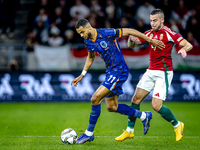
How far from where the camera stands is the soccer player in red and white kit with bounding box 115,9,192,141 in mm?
5688

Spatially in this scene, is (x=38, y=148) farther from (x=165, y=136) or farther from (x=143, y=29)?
(x=143, y=29)

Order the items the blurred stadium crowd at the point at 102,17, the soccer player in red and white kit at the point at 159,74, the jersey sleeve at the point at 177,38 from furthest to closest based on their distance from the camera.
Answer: the blurred stadium crowd at the point at 102,17
the soccer player in red and white kit at the point at 159,74
the jersey sleeve at the point at 177,38

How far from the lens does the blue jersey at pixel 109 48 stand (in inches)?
216

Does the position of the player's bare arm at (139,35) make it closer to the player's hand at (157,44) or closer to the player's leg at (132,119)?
the player's hand at (157,44)

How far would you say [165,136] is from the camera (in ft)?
20.5

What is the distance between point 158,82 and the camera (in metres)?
5.80

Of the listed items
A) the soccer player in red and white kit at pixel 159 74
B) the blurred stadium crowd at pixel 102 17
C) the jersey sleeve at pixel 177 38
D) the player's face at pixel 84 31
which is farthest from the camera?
the blurred stadium crowd at pixel 102 17

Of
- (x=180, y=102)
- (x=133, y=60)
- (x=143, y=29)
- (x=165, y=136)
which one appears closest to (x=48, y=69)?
(x=133, y=60)

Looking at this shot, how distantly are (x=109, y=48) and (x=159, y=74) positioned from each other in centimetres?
105

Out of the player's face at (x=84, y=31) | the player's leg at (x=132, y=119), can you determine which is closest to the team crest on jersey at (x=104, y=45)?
the player's face at (x=84, y=31)

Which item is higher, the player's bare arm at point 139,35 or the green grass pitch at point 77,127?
the player's bare arm at point 139,35

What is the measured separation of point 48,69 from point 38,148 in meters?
6.70

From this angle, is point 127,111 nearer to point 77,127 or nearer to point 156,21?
point 156,21

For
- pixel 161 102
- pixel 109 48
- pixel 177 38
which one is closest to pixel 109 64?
pixel 109 48
